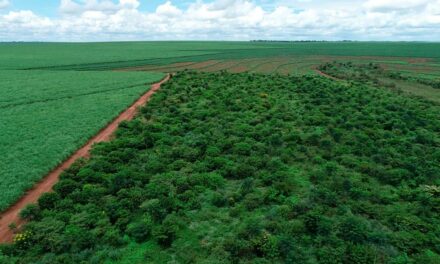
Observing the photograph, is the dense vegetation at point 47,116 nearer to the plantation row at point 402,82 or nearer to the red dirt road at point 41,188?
the red dirt road at point 41,188

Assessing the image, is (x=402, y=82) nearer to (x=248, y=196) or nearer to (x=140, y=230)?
(x=248, y=196)

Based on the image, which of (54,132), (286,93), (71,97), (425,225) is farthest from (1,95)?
(425,225)

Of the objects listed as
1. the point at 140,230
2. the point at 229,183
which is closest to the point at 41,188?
the point at 140,230

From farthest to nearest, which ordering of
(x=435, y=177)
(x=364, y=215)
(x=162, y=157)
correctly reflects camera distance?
(x=162, y=157), (x=435, y=177), (x=364, y=215)

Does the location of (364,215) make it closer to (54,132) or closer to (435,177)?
(435,177)

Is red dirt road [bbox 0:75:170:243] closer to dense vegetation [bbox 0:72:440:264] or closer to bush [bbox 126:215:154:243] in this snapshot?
dense vegetation [bbox 0:72:440:264]

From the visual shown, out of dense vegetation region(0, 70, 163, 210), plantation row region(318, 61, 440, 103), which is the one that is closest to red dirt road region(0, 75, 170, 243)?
dense vegetation region(0, 70, 163, 210)
